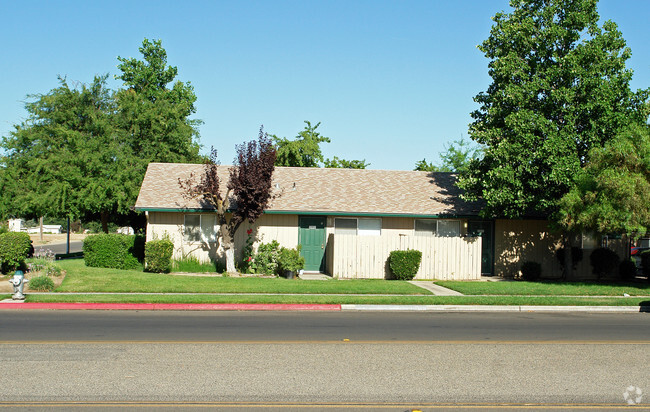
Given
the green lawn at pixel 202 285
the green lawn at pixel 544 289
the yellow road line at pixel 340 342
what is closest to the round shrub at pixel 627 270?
the green lawn at pixel 544 289

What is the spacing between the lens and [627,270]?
2522 cm

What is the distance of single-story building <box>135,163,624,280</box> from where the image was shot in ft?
79.4

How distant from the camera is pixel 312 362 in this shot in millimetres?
9133

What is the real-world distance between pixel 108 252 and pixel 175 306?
33.9 feet

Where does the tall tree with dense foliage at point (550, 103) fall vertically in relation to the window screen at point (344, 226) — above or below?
above

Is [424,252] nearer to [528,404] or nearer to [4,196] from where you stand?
[528,404]

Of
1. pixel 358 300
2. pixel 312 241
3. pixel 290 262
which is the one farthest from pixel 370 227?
pixel 358 300

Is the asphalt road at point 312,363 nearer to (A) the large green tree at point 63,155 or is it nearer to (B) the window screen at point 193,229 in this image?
(B) the window screen at point 193,229

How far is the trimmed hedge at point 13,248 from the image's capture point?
20.0 meters

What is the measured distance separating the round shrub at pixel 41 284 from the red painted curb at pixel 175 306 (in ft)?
7.44

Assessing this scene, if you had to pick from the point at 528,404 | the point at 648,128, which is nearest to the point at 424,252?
the point at 648,128

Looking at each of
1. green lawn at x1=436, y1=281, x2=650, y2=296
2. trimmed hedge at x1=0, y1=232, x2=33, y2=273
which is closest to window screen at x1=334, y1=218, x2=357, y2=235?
green lawn at x1=436, y1=281, x2=650, y2=296

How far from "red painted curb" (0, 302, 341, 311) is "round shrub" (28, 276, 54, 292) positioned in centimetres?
227

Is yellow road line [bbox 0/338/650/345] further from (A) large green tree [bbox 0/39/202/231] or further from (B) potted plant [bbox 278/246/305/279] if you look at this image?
(A) large green tree [bbox 0/39/202/231]
